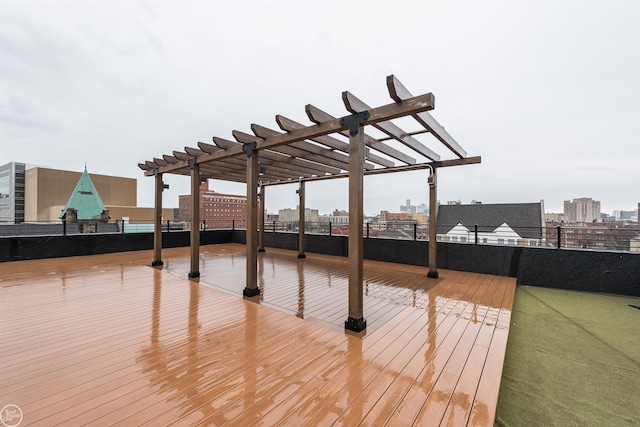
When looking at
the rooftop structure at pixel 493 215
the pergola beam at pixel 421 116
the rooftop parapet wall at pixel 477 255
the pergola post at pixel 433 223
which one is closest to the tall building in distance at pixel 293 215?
the rooftop parapet wall at pixel 477 255

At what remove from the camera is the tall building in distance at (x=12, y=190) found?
31.5 metres

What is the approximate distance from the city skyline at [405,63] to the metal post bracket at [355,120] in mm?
1308

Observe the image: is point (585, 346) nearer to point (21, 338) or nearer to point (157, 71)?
point (21, 338)

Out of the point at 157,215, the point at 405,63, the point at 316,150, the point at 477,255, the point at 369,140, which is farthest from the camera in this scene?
the point at 405,63

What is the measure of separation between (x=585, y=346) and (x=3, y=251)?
10899 millimetres

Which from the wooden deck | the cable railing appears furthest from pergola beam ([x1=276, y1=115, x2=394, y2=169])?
the wooden deck

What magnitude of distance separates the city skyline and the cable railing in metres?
1.13

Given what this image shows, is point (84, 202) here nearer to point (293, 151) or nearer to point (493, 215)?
point (293, 151)

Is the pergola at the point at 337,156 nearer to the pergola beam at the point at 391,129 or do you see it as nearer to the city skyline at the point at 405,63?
the pergola beam at the point at 391,129

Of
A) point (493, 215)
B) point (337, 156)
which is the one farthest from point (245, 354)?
point (493, 215)

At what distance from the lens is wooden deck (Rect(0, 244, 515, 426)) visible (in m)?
1.49

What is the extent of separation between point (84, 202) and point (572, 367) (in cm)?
2483

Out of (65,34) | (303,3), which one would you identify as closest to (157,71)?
(65,34)

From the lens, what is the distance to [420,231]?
6.39m
